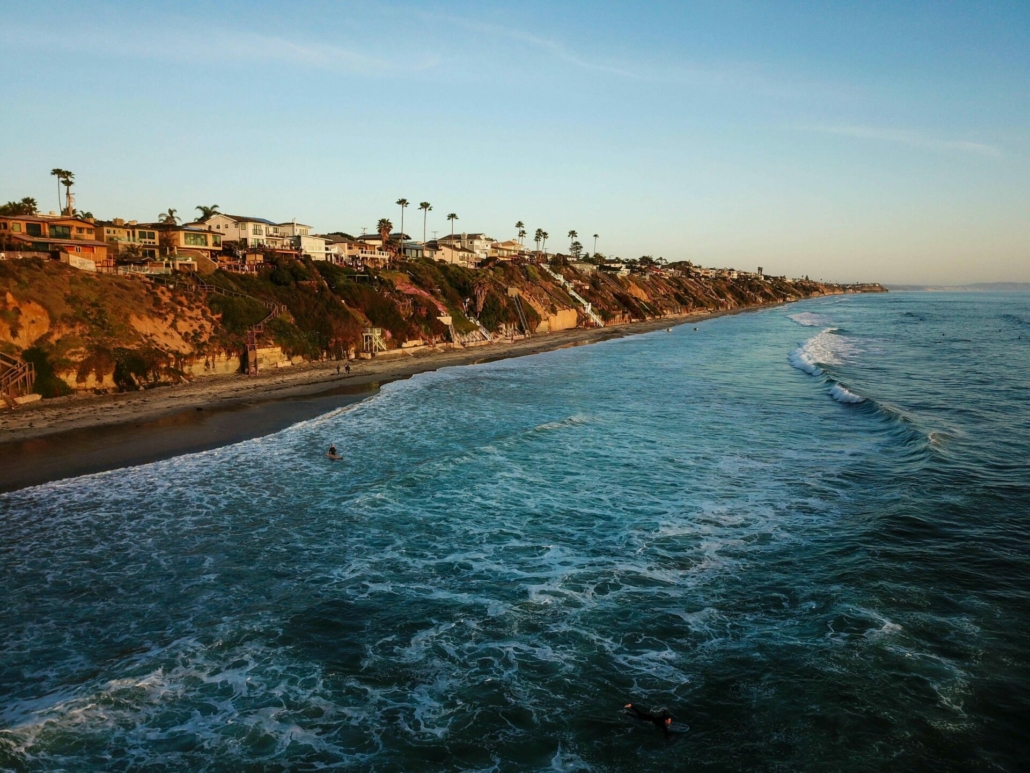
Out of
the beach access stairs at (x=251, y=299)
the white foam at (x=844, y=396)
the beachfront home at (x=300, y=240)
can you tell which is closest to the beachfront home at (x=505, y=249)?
the beachfront home at (x=300, y=240)

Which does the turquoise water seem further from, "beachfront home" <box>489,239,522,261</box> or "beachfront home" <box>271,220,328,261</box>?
"beachfront home" <box>489,239,522,261</box>

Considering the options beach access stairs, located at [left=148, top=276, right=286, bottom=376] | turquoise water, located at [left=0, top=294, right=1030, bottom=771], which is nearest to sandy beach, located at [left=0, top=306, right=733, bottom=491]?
beach access stairs, located at [left=148, top=276, right=286, bottom=376]

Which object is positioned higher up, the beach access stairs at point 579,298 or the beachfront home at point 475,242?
the beachfront home at point 475,242

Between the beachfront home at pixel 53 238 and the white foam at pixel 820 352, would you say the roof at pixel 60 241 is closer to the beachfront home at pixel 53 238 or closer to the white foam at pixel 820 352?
the beachfront home at pixel 53 238

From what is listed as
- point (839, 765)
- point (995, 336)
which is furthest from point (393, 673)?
point (995, 336)

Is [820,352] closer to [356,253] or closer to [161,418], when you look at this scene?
[356,253]

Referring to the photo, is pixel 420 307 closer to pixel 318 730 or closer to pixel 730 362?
pixel 730 362

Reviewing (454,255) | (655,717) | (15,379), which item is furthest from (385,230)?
(655,717)
